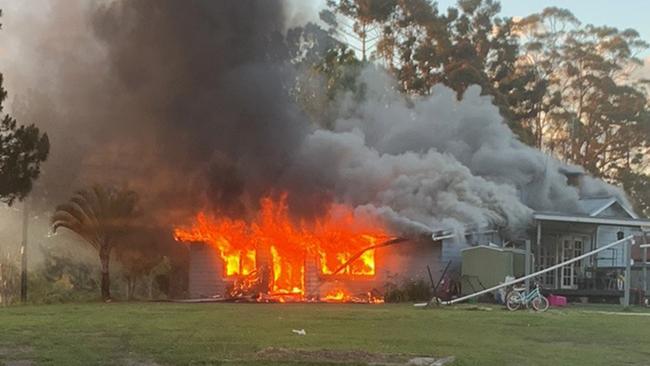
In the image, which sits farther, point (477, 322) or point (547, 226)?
point (547, 226)

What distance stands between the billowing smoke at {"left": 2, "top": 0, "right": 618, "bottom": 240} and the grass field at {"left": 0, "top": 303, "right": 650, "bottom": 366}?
22.0 feet

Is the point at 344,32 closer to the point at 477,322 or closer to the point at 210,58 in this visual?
the point at 210,58

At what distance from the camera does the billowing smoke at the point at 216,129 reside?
26.4 metres

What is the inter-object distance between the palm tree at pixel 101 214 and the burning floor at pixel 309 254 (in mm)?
2437

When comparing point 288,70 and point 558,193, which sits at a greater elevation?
point 288,70

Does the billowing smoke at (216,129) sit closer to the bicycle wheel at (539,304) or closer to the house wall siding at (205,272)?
the house wall siding at (205,272)

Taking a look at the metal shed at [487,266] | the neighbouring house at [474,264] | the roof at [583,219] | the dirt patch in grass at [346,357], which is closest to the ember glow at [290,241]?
the neighbouring house at [474,264]

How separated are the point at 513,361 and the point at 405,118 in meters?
18.8

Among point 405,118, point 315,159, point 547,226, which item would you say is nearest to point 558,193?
point 547,226

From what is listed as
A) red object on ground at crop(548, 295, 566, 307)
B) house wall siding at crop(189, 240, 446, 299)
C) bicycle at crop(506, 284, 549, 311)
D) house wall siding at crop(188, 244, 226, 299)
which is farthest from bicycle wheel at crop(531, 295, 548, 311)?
house wall siding at crop(188, 244, 226, 299)

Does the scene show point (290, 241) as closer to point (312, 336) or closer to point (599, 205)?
point (312, 336)

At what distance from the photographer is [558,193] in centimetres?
3178

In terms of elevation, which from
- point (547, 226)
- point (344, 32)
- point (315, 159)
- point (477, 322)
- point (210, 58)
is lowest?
point (477, 322)

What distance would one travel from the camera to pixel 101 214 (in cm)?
2819
